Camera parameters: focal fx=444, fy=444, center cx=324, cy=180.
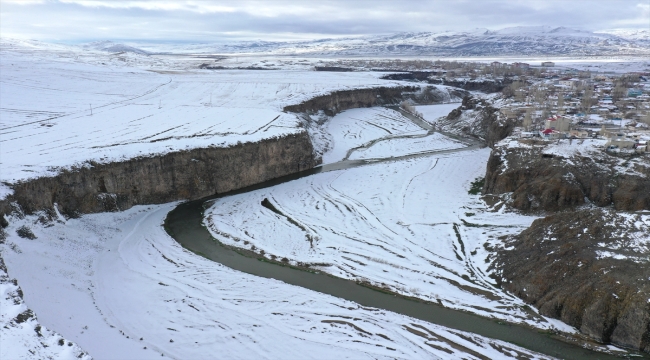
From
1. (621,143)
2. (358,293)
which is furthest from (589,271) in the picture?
(621,143)

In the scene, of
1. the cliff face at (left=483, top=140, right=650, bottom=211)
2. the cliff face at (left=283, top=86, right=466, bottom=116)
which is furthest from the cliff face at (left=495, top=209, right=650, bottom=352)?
the cliff face at (left=283, top=86, right=466, bottom=116)

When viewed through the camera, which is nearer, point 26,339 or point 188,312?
point 26,339

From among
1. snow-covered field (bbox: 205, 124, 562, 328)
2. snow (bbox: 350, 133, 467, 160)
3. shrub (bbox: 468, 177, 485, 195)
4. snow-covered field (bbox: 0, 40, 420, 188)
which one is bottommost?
snow-covered field (bbox: 205, 124, 562, 328)

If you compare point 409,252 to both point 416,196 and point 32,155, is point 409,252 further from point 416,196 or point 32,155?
point 32,155

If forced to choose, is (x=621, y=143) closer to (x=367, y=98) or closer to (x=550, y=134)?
(x=550, y=134)

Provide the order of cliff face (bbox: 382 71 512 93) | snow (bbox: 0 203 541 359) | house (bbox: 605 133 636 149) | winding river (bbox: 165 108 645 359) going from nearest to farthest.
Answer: snow (bbox: 0 203 541 359) < winding river (bbox: 165 108 645 359) < house (bbox: 605 133 636 149) < cliff face (bbox: 382 71 512 93)

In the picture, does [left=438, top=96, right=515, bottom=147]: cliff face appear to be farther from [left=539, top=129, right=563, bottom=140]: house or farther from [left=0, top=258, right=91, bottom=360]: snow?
[left=0, top=258, right=91, bottom=360]: snow

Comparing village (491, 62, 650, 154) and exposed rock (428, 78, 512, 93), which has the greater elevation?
exposed rock (428, 78, 512, 93)
